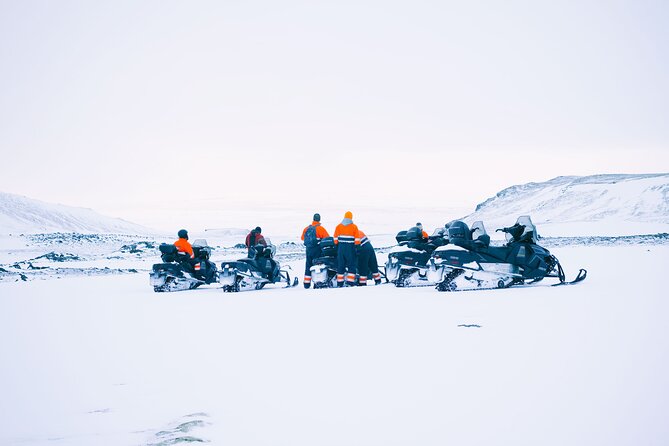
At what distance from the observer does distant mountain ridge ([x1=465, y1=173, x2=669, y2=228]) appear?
3842 inches

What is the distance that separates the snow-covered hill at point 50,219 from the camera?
4101 inches

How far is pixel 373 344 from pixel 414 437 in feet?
11.8

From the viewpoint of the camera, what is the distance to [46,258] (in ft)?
128

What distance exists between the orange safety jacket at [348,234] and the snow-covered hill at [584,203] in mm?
52647

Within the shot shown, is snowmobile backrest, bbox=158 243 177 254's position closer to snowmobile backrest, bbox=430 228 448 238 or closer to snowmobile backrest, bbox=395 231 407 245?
snowmobile backrest, bbox=395 231 407 245

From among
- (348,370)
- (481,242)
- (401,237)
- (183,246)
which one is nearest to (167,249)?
(183,246)

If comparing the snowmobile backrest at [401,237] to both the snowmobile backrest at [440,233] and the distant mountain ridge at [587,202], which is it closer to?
the snowmobile backrest at [440,233]

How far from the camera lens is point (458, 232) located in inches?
596

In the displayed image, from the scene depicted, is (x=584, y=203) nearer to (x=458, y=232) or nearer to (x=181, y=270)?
(x=181, y=270)

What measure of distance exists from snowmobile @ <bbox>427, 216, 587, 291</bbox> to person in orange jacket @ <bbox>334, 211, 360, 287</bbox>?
275 cm

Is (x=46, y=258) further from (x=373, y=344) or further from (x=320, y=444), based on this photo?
(x=320, y=444)

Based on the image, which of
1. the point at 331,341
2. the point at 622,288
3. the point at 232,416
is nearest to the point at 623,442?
the point at 232,416

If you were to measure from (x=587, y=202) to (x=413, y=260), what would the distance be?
101m

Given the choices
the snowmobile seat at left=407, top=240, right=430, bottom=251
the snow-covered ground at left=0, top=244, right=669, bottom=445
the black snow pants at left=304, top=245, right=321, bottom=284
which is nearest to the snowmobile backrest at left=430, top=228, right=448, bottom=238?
the snowmobile seat at left=407, top=240, right=430, bottom=251
